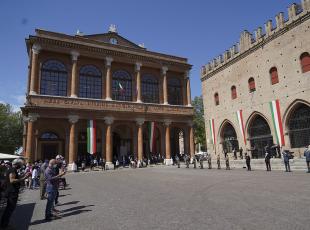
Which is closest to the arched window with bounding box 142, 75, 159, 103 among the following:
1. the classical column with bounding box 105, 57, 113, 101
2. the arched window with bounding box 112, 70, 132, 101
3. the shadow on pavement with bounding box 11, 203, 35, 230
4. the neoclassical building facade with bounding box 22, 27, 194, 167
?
the neoclassical building facade with bounding box 22, 27, 194, 167

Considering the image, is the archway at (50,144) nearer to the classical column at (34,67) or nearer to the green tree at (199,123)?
the classical column at (34,67)

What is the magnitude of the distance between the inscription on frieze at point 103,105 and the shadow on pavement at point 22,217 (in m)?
19.0

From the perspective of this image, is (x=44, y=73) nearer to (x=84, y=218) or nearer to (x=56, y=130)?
(x=56, y=130)

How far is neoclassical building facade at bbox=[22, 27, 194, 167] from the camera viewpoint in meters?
26.5

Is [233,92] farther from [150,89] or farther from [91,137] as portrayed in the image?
[91,137]

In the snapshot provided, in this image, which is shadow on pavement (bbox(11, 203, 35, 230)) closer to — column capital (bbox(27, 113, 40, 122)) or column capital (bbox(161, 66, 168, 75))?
column capital (bbox(27, 113, 40, 122))

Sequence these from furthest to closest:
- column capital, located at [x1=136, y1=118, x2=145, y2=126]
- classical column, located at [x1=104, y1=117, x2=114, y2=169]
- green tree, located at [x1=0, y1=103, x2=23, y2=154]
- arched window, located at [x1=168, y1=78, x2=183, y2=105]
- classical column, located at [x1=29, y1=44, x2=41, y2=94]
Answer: green tree, located at [x1=0, y1=103, x2=23, y2=154], arched window, located at [x1=168, y1=78, x2=183, y2=105], column capital, located at [x1=136, y1=118, x2=145, y2=126], classical column, located at [x1=104, y1=117, x2=114, y2=169], classical column, located at [x1=29, y1=44, x2=41, y2=94]

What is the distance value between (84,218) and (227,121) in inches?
1057

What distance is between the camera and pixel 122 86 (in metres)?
31.5

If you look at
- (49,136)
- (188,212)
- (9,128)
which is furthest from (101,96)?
(9,128)

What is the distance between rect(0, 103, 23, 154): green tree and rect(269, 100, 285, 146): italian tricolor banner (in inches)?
1725

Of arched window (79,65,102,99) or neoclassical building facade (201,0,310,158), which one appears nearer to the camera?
neoclassical building facade (201,0,310,158)

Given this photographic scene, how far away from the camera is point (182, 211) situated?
6277 mm

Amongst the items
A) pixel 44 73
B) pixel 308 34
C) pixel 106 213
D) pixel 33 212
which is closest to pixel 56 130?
pixel 44 73
